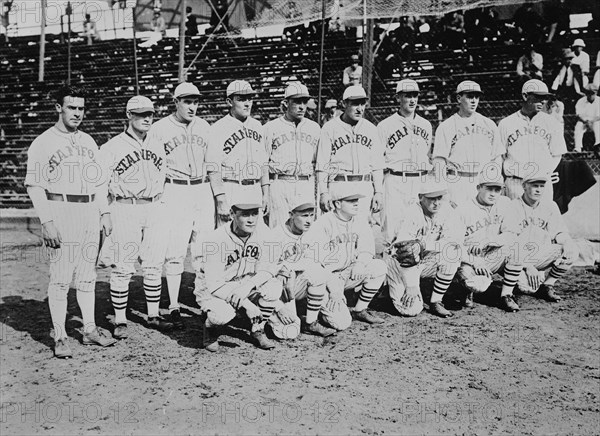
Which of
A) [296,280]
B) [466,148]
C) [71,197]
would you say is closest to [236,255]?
[296,280]

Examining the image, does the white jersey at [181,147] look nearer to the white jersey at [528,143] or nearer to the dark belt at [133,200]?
the dark belt at [133,200]

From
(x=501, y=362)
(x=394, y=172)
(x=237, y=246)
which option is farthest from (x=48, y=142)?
(x=501, y=362)

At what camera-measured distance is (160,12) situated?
1802cm

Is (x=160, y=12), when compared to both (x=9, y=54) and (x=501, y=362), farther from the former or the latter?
(x=501, y=362)

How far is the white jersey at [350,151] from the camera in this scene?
19.6ft

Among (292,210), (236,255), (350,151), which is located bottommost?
(236,255)

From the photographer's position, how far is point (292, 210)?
5.08m

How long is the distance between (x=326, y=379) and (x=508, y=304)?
2.50m

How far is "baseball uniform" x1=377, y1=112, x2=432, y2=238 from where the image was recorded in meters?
6.16

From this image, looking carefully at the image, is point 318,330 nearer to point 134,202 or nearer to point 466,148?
Result: point 134,202

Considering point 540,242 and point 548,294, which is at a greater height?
point 540,242

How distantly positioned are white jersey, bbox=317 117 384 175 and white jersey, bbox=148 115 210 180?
130 cm

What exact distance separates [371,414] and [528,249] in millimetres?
3146

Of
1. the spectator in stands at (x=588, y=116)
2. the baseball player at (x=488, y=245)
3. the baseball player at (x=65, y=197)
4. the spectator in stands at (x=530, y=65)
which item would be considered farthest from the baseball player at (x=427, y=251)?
the spectator in stands at (x=530, y=65)
